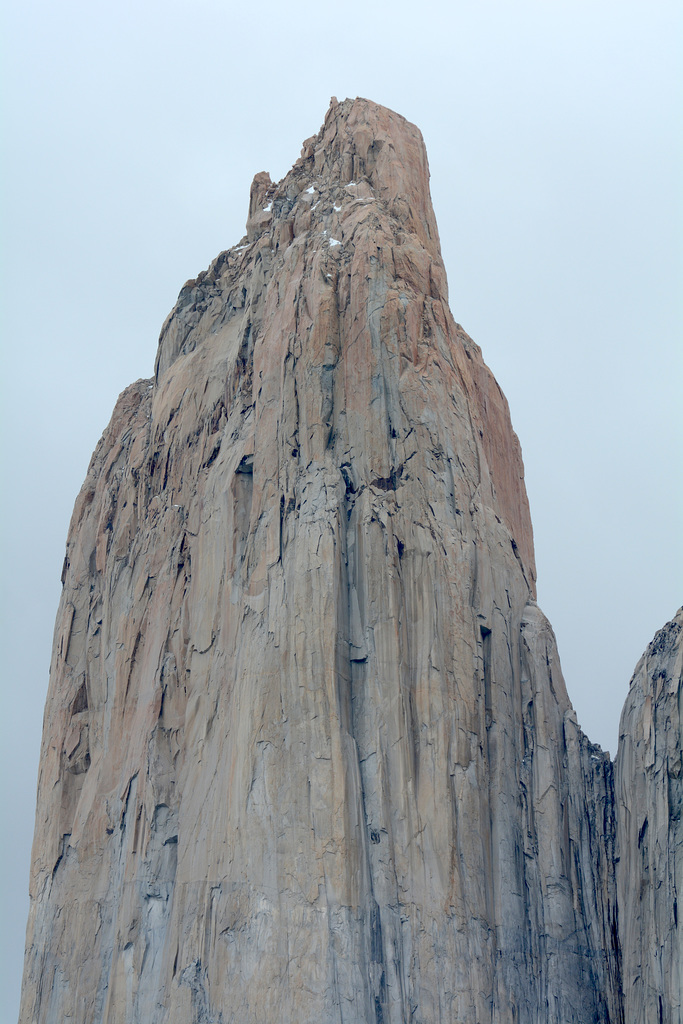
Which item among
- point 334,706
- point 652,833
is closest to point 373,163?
point 334,706

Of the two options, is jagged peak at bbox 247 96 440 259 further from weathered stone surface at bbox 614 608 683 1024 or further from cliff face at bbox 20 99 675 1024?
weathered stone surface at bbox 614 608 683 1024

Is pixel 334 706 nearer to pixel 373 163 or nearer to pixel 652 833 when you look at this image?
pixel 652 833

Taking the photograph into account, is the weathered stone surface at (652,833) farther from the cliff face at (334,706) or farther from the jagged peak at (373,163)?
the jagged peak at (373,163)

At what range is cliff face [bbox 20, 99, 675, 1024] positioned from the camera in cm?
3262

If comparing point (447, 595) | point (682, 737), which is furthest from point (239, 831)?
point (682, 737)

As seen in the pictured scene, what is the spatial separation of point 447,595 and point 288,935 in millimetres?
9550

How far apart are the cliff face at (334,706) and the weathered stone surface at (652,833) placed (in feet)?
3.11

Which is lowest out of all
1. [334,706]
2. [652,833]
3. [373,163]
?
[652,833]

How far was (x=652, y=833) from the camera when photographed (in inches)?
1334

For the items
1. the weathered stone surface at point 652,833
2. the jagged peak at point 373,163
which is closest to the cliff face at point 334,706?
the jagged peak at point 373,163

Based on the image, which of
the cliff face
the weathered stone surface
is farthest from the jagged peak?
the weathered stone surface

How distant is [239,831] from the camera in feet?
111

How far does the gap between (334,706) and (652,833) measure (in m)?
8.44

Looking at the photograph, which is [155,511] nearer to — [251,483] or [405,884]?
[251,483]
